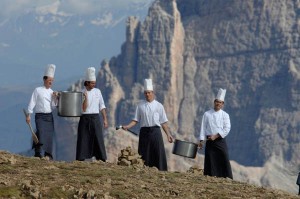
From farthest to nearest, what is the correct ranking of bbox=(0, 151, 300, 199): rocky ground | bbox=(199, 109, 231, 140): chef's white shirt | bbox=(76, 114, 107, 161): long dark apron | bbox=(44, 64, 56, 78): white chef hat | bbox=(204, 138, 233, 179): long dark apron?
bbox=(76, 114, 107, 161): long dark apron → bbox=(199, 109, 231, 140): chef's white shirt → bbox=(204, 138, 233, 179): long dark apron → bbox=(44, 64, 56, 78): white chef hat → bbox=(0, 151, 300, 199): rocky ground

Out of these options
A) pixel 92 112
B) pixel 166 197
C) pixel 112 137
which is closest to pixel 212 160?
pixel 92 112

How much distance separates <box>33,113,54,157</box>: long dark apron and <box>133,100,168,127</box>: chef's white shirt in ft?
6.87

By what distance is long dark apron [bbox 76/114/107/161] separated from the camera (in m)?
24.3

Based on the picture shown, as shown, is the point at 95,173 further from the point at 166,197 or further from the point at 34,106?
the point at 34,106

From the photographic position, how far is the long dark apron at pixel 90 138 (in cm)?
2434

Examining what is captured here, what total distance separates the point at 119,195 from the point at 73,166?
10.7 feet

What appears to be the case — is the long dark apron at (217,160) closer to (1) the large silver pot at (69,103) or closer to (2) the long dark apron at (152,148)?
(2) the long dark apron at (152,148)

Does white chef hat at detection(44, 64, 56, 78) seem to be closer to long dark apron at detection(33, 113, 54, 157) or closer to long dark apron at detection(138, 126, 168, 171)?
long dark apron at detection(33, 113, 54, 157)

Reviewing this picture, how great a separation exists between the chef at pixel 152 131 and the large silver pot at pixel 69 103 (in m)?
1.81

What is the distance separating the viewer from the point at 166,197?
17047mm

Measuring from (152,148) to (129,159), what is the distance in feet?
3.82

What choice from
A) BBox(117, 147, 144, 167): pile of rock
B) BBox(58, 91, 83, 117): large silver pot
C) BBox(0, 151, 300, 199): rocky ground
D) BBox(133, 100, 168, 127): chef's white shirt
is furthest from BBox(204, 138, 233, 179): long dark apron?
BBox(58, 91, 83, 117): large silver pot

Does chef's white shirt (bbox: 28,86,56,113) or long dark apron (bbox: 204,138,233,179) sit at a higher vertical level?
chef's white shirt (bbox: 28,86,56,113)

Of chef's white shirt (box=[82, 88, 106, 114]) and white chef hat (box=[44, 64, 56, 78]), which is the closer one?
white chef hat (box=[44, 64, 56, 78])
